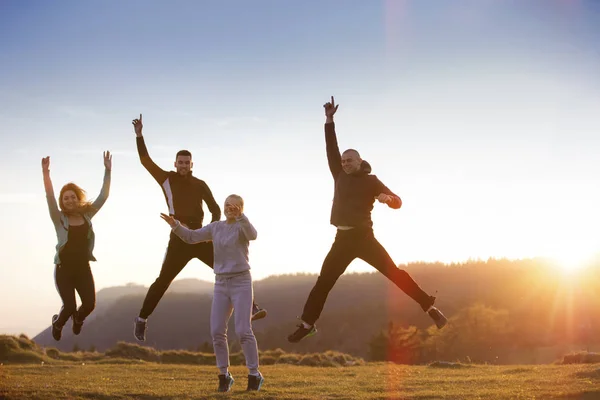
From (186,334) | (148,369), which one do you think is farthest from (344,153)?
(186,334)

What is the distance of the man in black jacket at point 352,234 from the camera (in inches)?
464

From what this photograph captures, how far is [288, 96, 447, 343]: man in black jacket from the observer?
11789 millimetres

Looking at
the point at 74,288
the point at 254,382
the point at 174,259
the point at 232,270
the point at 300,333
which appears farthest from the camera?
the point at 174,259

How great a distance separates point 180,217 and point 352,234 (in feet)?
11.2

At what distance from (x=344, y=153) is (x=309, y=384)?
7751 mm

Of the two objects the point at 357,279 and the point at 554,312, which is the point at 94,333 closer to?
the point at 357,279

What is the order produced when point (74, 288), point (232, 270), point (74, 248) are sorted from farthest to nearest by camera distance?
point (74, 288) < point (74, 248) < point (232, 270)

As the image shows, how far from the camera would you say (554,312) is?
10112 centimetres

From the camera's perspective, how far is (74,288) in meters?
12.5

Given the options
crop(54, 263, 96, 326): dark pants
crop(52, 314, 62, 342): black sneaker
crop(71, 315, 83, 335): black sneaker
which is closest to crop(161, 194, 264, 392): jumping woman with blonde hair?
crop(54, 263, 96, 326): dark pants

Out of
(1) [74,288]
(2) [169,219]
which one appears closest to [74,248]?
(1) [74,288]

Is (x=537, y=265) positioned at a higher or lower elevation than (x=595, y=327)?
higher

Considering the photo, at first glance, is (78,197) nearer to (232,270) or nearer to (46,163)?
(46,163)

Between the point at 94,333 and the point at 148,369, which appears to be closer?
the point at 148,369
